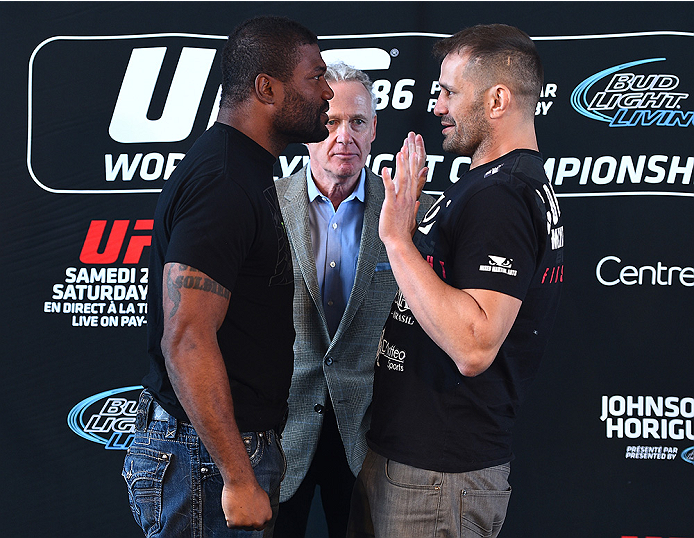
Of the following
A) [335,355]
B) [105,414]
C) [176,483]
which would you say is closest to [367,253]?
[335,355]

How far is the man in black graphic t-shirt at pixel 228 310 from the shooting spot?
116 cm

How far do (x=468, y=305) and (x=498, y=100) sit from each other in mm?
512

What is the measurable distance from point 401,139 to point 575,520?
162 cm

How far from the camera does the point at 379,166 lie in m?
2.46

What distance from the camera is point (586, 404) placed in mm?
2404

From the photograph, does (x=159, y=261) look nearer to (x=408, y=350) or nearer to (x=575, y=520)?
(x=408, y=350)

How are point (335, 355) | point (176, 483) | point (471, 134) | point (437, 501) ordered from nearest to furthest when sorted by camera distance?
1. point (176, 483)
2. point (437, 501)
3. point (471, 134)
4. point (335, 355)

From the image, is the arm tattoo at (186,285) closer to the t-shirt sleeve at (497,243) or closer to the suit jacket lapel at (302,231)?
the t-shirt sleeve at (497,243)

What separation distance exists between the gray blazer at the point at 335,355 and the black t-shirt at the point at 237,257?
43cm

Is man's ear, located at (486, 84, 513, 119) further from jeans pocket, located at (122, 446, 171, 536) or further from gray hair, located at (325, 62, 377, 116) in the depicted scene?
jeans pocket, located at (122, 446, 171, 536)

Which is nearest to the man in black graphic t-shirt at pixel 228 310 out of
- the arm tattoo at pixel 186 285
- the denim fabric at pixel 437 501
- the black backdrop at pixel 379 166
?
the arm tattoo at pixel 186 285

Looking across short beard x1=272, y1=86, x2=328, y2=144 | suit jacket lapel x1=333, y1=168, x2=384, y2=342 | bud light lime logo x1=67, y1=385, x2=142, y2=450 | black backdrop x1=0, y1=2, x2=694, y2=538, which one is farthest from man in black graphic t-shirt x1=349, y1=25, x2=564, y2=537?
bud light lime logo x1=67, y1=385, x2=142, y2=450

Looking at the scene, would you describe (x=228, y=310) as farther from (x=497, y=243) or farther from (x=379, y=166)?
(x=379, y=166)

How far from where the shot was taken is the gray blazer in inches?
71.1
